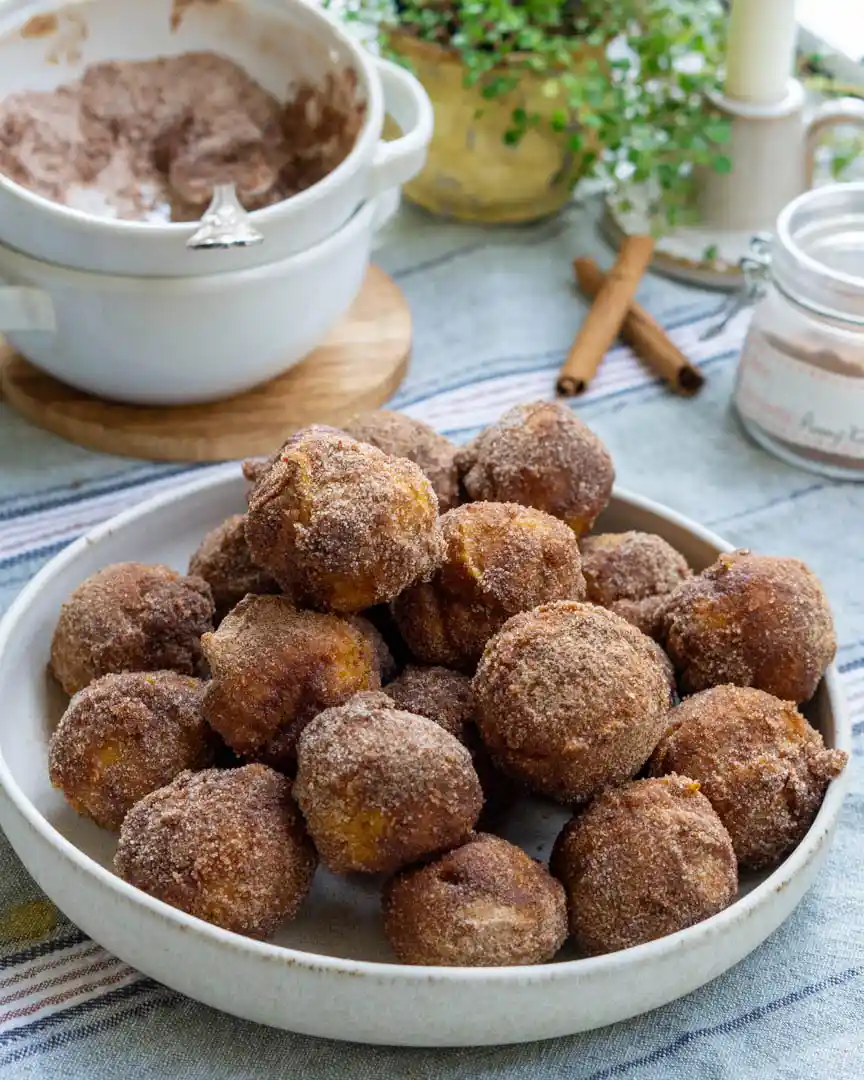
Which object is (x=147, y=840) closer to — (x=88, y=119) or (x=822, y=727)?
(x=822, y=727)

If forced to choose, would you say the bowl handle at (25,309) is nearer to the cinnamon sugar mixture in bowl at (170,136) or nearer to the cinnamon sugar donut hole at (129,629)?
the cinnamon sugar mixture in bowl at (170,136)

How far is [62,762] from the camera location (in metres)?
1.00

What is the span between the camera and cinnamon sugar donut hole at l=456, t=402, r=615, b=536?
116 centimetres

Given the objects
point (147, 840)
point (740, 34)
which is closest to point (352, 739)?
point (147, 840)

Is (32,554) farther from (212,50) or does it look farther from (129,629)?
(212,50)

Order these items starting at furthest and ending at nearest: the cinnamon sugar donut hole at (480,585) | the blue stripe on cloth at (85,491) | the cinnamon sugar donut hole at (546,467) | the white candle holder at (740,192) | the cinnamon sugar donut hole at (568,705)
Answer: the white candle holder at (740,192), the blue stripe on cloth at (85,491), the cinnamon sugar donut hole at (546,467), the cinnamon sugar donut hole at (480,585), the cinnamon sugar donut hole at (568,705)

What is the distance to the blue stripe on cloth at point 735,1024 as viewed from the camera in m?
0.98

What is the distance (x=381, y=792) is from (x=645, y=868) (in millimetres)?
199

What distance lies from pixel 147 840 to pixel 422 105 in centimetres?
108

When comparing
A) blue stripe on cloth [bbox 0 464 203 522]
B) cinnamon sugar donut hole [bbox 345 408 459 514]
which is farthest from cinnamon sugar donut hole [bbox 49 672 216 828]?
blue stripe on cloth [bbox 0 464 203 522]

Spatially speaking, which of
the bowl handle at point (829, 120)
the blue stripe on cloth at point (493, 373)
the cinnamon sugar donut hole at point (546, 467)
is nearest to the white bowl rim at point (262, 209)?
the blue stripe on cloth at point (493, 373)

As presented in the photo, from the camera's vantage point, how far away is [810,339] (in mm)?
1584

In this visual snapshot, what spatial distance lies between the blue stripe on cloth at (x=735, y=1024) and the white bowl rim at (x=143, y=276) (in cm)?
92

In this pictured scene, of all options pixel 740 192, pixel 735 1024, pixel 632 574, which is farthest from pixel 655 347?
pixel 735 1024
